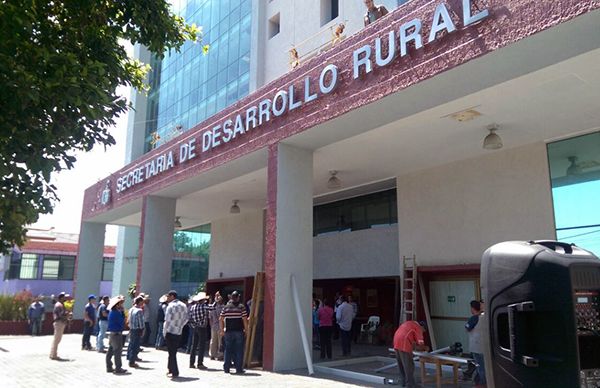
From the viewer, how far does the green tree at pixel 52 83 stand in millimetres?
4941

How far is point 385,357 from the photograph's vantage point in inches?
520

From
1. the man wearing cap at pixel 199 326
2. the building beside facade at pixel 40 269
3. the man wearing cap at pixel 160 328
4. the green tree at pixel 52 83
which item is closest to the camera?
the green tree at pixel 52 83

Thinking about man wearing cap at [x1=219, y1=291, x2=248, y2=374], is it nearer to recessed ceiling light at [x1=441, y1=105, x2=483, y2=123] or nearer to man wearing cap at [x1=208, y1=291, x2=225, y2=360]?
man wearing cap at [x1=208, y1=291, x2=225, y2=360]

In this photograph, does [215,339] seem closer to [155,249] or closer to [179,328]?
[179,328]

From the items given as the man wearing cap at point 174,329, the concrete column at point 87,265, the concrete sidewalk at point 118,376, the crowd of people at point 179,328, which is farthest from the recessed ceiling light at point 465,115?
the concrete column at point 87,265

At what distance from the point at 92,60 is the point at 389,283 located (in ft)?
50.4

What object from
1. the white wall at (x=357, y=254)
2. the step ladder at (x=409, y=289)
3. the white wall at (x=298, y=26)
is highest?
the white wall at (x=298, y=26)

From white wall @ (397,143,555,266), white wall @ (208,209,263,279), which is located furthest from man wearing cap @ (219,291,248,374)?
white wall @ (208,209,263,279)

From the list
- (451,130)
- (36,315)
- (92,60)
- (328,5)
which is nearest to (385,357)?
(451,130)

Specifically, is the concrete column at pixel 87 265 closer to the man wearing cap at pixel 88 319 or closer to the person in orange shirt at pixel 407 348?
the man wearing cap at pixel 88 319

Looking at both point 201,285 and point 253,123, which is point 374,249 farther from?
point 201,285

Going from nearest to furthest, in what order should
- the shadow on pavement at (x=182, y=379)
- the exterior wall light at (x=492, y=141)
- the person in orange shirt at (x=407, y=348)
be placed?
the person in orange shirt at (x=407, y=348)
the shadow on pavement at (x=182, y=379)
the exterior wall light at (x=492, y=141)

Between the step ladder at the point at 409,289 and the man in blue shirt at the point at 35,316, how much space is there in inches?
671

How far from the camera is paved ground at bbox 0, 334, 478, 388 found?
9883 mm
